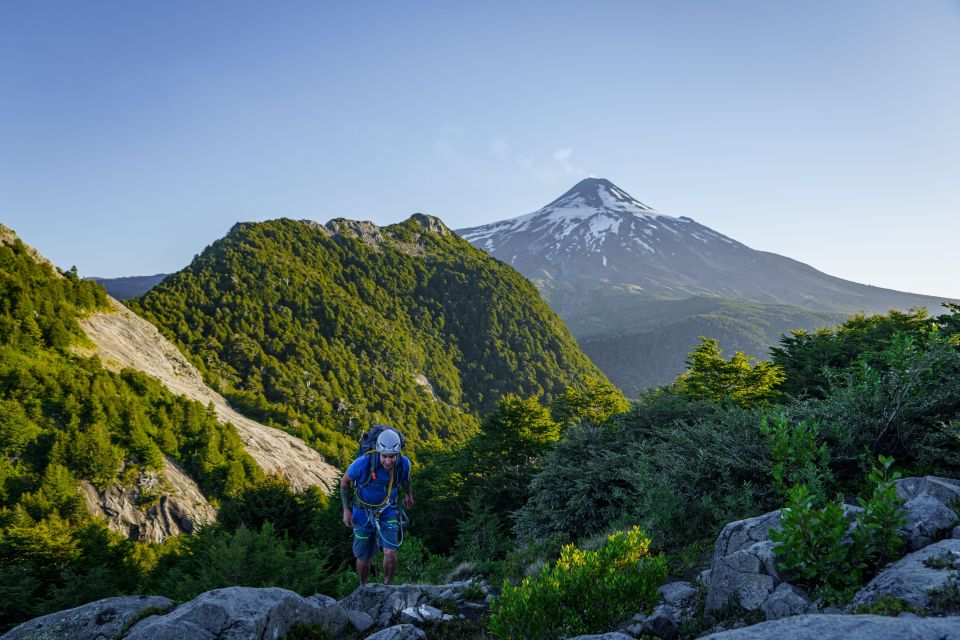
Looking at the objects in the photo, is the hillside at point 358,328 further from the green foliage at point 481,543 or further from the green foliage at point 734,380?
the green foliage at point 734,380

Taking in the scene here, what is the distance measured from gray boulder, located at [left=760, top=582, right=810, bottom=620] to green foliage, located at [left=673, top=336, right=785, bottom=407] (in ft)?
49.5

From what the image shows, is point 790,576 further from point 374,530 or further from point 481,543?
point 481,543

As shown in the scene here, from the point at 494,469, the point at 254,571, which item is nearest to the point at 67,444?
the point at 254,571

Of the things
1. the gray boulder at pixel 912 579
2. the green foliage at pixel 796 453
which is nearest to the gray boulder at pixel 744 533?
the green foliage at pixel 796 453

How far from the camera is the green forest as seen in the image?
528cm

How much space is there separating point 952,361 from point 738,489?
3336mm

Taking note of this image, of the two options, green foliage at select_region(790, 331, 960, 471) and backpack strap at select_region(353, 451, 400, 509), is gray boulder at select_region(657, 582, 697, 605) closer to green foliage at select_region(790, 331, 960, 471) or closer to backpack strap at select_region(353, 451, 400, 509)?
green foliage at select_region(790, 331, 960, 471)

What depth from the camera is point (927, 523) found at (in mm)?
3584

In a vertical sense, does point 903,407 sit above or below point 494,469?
above

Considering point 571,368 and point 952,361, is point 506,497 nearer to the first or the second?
point 952,361

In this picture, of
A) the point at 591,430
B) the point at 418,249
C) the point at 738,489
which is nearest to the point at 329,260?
the point at 418,249

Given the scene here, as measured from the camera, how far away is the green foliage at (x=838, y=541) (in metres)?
3.17

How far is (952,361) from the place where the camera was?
6285mm

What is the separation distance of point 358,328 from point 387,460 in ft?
240
